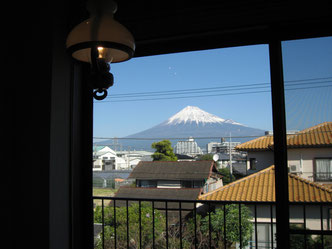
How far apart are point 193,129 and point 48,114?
1.07 meters

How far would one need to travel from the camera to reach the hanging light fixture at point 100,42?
84 cm

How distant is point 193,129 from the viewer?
6.91 ft

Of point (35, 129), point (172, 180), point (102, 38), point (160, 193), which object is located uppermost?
point (102, 38)

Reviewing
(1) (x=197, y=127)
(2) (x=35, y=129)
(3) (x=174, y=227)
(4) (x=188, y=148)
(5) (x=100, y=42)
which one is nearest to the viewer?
(5) (x=100, y=42)

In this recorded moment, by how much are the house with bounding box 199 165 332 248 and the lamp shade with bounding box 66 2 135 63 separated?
1222 mm

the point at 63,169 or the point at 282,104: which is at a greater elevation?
the point at 282,104

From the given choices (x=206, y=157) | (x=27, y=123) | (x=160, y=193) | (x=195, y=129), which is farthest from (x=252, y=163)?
(x=27, y=123)

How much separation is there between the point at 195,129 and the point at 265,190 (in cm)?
69

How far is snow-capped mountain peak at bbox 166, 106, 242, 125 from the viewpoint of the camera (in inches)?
83.3

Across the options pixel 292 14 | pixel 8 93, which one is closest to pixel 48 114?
pixel 8 93

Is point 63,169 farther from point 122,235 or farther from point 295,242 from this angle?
point 295,242

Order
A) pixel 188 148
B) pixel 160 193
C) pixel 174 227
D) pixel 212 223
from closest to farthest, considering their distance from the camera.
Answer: pixel 188 148
pixel 160 193
pixel 212 223
pixel 174 227

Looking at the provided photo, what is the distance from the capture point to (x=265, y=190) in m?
1.91

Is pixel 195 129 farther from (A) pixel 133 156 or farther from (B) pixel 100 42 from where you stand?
(B) pixel 100 42
